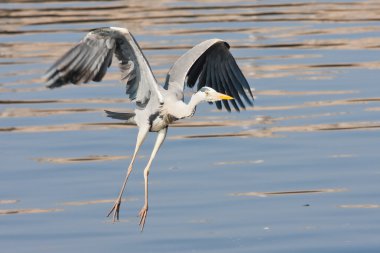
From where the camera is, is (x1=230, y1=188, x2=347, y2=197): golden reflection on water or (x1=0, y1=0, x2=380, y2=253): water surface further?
(x1=230, y1=188, x2=347, y2=197): golden reflection on water

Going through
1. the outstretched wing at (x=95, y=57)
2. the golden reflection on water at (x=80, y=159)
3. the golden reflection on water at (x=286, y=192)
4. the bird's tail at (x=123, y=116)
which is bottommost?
the golden reflection on water at (x=80, y=159)

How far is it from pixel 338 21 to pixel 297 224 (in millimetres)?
13928

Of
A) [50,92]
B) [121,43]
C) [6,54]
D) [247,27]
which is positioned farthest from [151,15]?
[121,43]

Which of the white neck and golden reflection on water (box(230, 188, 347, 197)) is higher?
the white neck

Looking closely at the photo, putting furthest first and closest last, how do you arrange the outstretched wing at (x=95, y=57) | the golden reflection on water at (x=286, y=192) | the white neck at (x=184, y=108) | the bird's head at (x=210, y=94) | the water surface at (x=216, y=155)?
the golden reflection on water at (x=286, y=192)
the white neck at (x=184, y=108)
the water surface at (x=216, y=155)
the bird's head at (x=210, y=94)
the outstretched wing at (x=95, y=57)

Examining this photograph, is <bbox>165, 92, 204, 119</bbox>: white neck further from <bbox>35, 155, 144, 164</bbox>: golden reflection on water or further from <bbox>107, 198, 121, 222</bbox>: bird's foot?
<bbox>35, 155, 144, 164</bbox>: golden reflection on water

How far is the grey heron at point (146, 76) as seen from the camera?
39.2 feet

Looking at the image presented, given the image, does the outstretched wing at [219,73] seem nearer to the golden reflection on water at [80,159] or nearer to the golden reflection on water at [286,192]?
the golden reflection on water at [286,192]

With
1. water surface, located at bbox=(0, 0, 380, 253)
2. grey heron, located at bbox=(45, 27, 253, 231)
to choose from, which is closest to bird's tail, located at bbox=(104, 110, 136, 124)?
grey heron, located at bbox=(45, 27, 253, 231)

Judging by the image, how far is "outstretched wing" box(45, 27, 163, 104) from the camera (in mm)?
11859

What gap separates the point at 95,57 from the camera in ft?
39.5

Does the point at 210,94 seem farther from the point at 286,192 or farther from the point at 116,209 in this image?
the point at 286,192

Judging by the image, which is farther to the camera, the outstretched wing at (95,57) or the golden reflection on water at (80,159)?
the golden reflection on water at (80,159)

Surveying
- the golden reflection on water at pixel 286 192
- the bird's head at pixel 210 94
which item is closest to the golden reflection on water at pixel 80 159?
the golden reflection on water at pixel 286 192
